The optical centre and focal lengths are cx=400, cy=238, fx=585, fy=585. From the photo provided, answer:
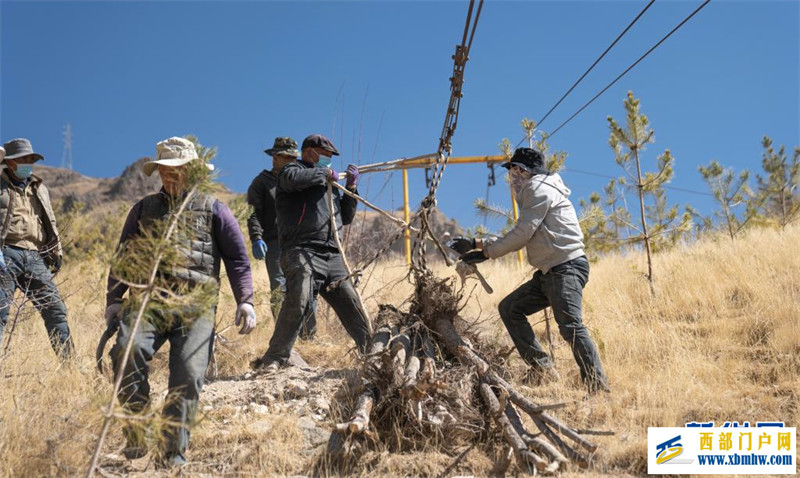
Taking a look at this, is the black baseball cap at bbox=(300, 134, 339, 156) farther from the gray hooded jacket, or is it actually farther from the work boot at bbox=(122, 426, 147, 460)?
the work boot at bbox=(122, 426, 147, 460)

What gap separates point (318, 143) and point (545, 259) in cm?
211

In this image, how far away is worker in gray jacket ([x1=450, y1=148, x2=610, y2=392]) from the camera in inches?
164

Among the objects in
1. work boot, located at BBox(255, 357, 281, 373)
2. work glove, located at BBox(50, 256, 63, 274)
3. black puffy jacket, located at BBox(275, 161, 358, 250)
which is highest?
black puffy jacket, located at BBox(275, 161, 358, 250)

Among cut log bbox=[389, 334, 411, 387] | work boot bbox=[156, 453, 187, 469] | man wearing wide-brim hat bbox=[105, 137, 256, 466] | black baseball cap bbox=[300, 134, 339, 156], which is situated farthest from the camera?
black baseball cap bbox=[300, 134, 339, 156]

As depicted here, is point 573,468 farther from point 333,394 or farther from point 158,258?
point 158,258

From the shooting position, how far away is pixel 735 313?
19.4 feet

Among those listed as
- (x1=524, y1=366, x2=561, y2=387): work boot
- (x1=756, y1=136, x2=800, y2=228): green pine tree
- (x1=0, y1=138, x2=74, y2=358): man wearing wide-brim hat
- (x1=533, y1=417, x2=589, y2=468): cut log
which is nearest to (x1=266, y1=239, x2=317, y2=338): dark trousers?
(x1=0, y1=138, x2=74, y2=358): man wearing wide-brim hat

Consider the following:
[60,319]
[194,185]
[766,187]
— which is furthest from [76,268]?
[766,187]

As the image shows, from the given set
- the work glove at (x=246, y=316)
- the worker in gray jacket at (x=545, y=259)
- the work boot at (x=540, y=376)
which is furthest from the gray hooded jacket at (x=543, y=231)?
the work glove at (x=246, y=316)

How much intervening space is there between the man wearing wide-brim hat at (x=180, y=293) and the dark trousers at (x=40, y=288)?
1.92 meters

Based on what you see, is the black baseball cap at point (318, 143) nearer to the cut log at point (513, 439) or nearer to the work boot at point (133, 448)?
the cut log at point (513, 439)

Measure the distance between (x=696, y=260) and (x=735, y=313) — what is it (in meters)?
2.04

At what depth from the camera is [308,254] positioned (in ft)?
15.3

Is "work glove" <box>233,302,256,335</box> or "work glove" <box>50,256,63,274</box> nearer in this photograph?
"work glove" <box>233,302,256,335</box>
